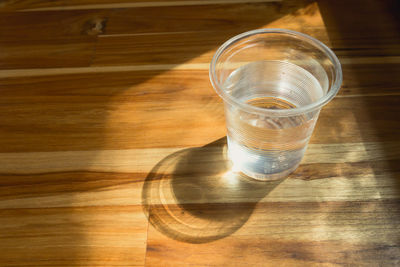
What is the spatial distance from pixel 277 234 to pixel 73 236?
0.30 m

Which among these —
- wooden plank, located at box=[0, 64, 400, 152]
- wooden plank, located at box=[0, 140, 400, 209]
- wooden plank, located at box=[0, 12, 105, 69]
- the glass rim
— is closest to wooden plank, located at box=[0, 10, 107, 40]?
wooden plank, located at box=[0, 12, 105, 69]

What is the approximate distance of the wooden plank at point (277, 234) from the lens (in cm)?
56

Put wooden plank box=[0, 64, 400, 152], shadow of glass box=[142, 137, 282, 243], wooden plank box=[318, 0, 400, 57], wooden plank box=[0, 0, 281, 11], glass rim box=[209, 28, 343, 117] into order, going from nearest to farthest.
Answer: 1. glass rim box=[209, 28, 343, 117]
2. shadow of glass box=[142, 137, 282, 243]
3. wooden plank box=[0, 64, 400, 152]
4. wooden plank box=[318, 0, 400, 57]
5. wooden plank box=[0, 0, 281, 11]

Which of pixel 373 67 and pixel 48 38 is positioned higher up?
pixel 48 38

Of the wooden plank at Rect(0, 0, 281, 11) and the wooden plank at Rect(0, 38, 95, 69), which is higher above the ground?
the wooden plank at Rect(0, 0, 281, 11)

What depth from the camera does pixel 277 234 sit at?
1.91 ft

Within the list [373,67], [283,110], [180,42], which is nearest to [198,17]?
[180,42]

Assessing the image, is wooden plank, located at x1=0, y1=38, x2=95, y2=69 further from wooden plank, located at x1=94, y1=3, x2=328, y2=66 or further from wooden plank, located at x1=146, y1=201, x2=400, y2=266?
wooden plank, located at x1=146, y1=201, x2=400, y2=266

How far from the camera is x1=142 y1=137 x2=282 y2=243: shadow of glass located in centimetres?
60

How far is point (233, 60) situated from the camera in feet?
2.02

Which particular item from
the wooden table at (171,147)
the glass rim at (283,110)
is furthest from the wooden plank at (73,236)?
the glass rim at (283,110)

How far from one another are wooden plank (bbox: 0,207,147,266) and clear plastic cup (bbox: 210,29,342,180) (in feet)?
0.64

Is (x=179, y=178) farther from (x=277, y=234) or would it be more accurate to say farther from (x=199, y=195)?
(x=277, y=234)

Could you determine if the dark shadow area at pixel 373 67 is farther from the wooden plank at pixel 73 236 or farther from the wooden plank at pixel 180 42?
the wooden plank at pixel 73 236
